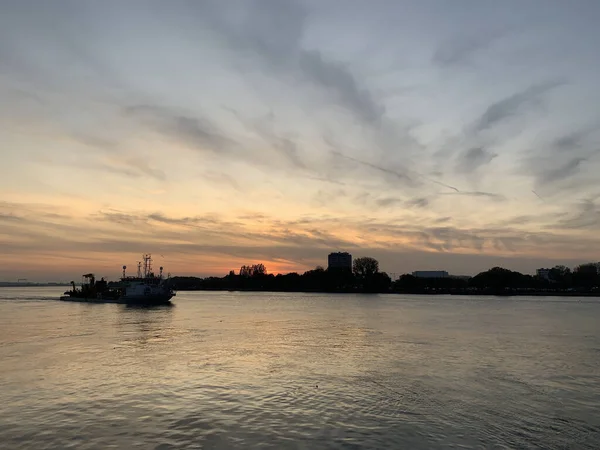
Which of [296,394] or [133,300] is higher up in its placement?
[133,300]

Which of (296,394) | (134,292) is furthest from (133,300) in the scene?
(296,394)

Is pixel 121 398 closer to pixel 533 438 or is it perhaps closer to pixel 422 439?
pixel 422 439

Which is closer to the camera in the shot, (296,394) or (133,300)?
(296,394)

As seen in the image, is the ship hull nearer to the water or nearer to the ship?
the ship

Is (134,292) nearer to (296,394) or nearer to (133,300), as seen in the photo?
(133,300)

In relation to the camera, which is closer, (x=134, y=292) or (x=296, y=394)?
(x=296, y=394)

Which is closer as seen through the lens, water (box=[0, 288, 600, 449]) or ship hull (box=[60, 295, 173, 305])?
water (box=[0, 288, 600, 449])

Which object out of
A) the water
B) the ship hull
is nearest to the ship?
the ship hull

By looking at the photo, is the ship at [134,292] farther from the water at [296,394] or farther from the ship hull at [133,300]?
the water at [296,394]

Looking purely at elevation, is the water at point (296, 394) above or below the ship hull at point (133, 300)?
below

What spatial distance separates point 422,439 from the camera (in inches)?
782

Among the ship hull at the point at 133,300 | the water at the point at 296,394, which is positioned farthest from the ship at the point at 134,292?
the water at the point at 296,394

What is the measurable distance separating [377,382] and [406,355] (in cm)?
1271

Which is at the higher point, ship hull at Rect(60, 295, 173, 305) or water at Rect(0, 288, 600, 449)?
ship hull at Rect(60, 295, 173, 305)
